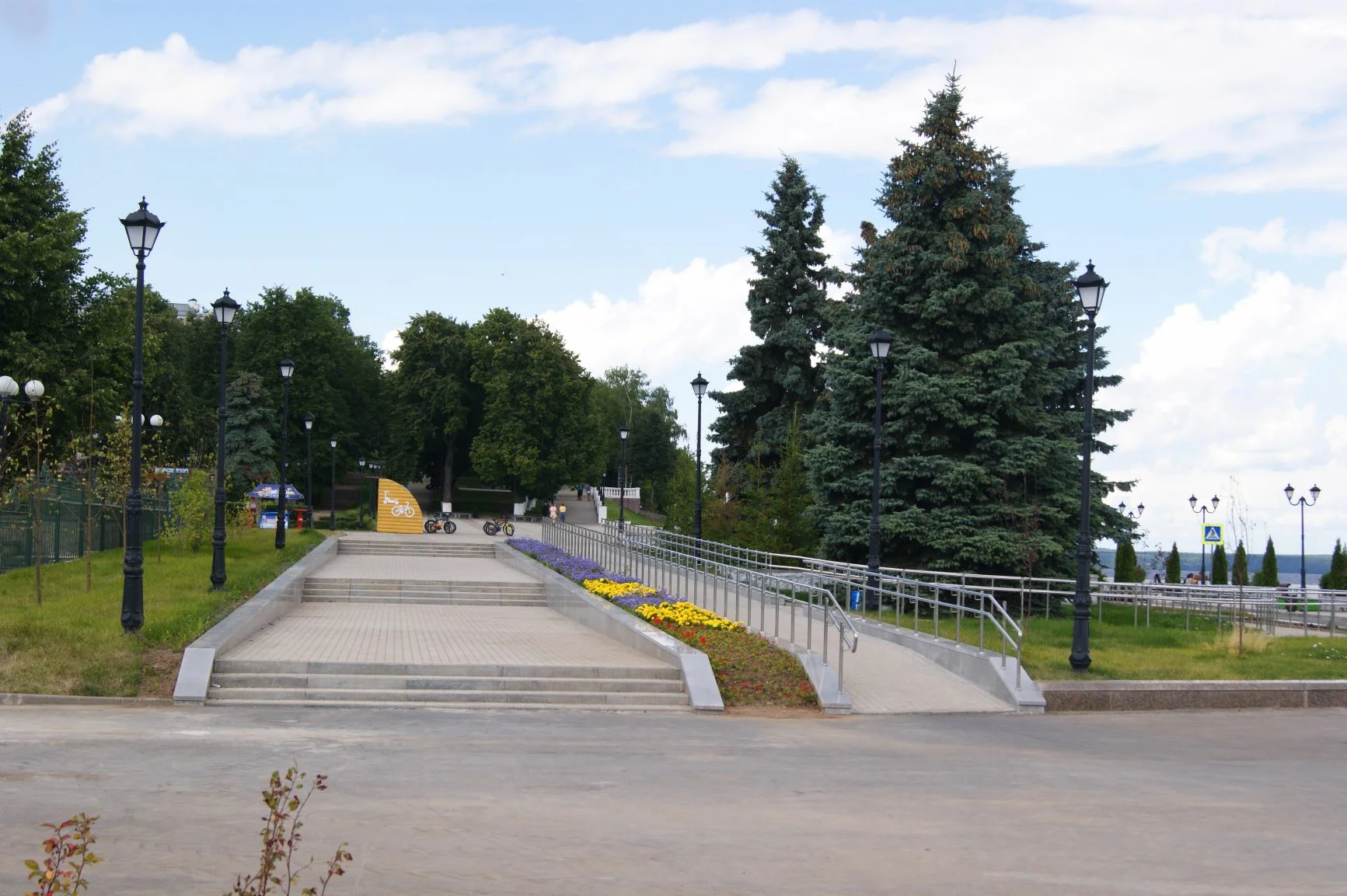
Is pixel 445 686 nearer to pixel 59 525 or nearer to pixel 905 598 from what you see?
pixel 905 598

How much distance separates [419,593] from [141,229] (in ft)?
38.6

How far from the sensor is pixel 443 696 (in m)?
14.7

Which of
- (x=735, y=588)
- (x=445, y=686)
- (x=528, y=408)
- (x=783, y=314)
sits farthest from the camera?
(x=528, y=408)

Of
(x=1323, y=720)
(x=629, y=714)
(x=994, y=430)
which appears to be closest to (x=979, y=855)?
(x=629, y=714)

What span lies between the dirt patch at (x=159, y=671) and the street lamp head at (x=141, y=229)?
5.51 metres

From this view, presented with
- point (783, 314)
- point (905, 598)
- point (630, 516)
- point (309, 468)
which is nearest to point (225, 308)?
point (905, 598)

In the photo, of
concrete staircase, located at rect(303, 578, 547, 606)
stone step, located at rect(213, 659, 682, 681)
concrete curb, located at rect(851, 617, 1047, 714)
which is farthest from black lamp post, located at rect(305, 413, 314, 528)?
concrete curb, located at rect(851, 617, 1047, 714)

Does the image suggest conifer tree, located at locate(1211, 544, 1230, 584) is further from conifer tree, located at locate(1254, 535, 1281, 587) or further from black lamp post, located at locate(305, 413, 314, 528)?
black lamp post, located at locate(305, 413, 314, 528)

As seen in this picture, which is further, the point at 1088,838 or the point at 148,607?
the point at 148,607

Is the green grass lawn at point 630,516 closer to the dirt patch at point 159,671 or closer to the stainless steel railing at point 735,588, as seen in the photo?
the stainless steel railing at point 735,588

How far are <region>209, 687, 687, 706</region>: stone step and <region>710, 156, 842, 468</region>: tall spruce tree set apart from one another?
28.3 metres

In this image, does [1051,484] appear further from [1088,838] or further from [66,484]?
[66,484]

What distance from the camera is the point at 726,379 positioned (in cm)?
4559

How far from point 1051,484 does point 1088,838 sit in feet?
69.4
